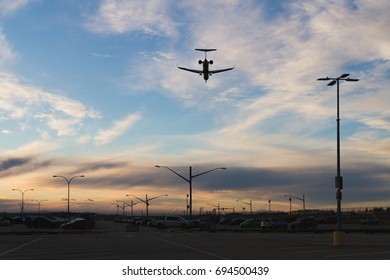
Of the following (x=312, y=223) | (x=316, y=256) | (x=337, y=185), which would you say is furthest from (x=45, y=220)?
(x=316, y=256)

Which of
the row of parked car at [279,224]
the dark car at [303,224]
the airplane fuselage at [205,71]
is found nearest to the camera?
the airplane fuselage at [205,71]

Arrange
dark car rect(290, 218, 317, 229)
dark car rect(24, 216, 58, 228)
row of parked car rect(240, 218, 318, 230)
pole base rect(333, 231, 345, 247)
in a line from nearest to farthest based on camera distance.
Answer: pole base rect(333, 231, 345, 247) < row of parked car rect(240, 218, 318, 230) < dark car rect(290, 218, 317, 229) < dark car rect(24, 216, 58, 228)

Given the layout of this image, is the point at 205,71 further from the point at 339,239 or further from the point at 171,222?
the point at 171,222

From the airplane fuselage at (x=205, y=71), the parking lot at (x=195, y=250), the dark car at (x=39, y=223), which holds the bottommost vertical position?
the dark car at (x=39, y=223)

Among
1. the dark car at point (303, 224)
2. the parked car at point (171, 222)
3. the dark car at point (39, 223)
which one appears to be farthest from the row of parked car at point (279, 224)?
the dark car at point (39, 223)

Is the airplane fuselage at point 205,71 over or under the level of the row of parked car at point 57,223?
over

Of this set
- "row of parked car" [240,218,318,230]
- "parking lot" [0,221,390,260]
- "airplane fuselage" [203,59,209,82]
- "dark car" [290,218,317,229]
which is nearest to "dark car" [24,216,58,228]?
"row of parked car" [240,218,318,230]

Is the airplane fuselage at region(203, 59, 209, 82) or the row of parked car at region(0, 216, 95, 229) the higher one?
the airplane fuselage at region(203, 59, 209, 82)

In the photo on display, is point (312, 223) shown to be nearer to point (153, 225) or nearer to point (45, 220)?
point (153, 225)

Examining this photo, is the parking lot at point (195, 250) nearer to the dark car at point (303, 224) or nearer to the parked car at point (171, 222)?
the dark car at point (303, 224)

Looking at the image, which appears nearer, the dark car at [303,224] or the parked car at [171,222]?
the dark car at [303,224]

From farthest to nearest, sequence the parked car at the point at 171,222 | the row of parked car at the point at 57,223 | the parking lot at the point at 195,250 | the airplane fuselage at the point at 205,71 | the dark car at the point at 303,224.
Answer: the parked car at the point at 171,222 < the dark car at the point at 303,224 < the row of parked car at the point at 57,223 < the airplane fuselage at the point at 205,71 < the parking lot at the point at 195,250

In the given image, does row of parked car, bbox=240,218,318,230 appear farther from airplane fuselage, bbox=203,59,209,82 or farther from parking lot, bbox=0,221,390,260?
parking lot, bbox=0,221,390,260
